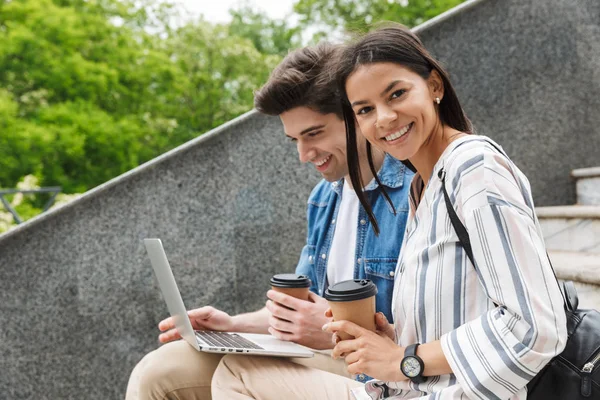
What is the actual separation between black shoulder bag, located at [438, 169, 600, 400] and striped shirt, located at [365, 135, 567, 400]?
0.12ft

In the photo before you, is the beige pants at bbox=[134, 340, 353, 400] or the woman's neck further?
the beige pants at bbox=[134, 340, 353, 400]

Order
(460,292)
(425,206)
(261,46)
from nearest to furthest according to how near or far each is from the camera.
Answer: (460,292), (425,206), (261,46)

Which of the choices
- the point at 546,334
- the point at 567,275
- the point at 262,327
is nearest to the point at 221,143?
the point at 262,327

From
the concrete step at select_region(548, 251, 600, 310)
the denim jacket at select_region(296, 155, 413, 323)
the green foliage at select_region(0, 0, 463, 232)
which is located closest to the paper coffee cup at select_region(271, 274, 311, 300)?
the denim jacket at select_region(296, 155, 413, 323)

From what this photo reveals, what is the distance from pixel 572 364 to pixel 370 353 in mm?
426

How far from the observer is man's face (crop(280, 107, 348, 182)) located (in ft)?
7.78

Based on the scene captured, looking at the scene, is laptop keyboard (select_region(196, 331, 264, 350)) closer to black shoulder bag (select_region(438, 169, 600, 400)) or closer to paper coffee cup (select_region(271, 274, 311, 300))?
paper coffee cup (select_region(271, 274, 311, 300))

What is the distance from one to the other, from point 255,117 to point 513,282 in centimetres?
232

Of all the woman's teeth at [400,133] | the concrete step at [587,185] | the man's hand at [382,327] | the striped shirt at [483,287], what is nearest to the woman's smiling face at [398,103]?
the woman's teeth at [400,133]

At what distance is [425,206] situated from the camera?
1.44 meters

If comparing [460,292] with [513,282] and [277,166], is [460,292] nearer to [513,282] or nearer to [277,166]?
[513,282]

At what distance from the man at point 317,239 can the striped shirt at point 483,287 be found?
705mm

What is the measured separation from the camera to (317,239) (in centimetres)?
249

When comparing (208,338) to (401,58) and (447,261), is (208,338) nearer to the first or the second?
(447,261)
